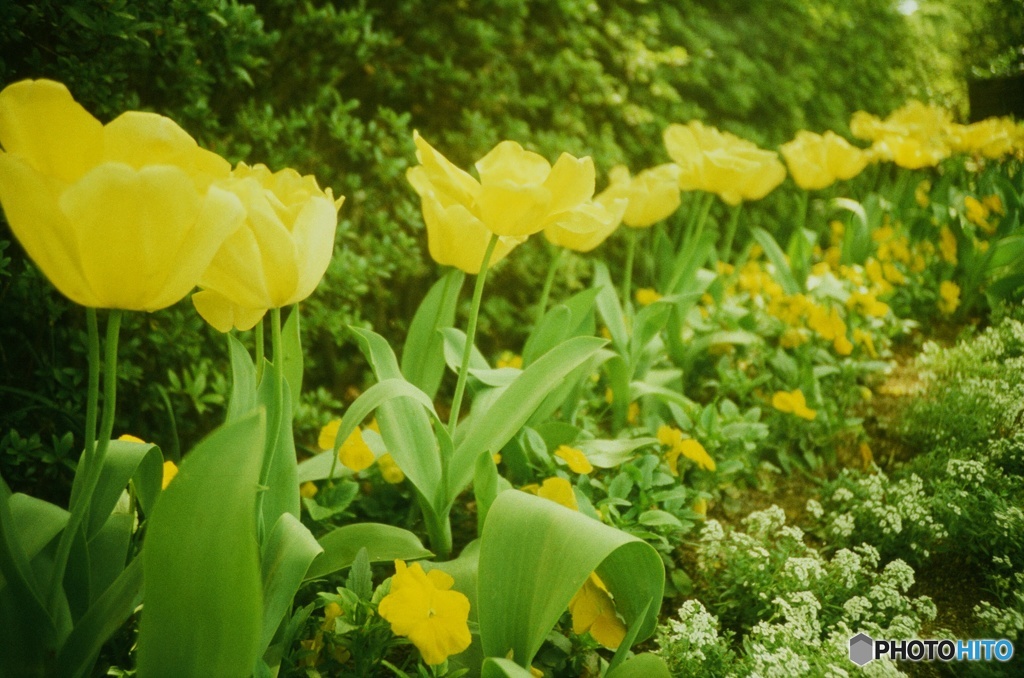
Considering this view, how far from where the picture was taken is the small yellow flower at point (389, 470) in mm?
1661

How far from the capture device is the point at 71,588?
1.06 meters

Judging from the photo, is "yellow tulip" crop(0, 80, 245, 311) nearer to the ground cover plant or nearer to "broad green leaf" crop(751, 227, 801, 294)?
the ground cover plant

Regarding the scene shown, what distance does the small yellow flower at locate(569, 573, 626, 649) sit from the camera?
1.28 metres

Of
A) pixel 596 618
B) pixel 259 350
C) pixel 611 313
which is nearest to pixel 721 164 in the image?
pixel 611 313

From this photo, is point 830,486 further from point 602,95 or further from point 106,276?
point 602,95

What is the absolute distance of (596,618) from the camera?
1.28m

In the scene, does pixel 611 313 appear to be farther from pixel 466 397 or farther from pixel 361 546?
pixel 361 546

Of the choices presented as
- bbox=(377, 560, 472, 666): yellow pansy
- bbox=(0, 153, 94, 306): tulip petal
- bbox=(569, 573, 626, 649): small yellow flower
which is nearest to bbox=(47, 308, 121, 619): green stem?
bbox=(0, 153, 94, 306): tulip petal

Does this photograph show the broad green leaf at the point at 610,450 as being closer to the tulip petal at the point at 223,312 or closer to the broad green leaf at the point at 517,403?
the broad green leaf at the point at 517,403

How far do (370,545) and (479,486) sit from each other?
222 mm

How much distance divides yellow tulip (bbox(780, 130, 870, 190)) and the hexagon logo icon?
2.01 meters


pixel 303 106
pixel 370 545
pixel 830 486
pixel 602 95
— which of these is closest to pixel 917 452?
pixel 830 486

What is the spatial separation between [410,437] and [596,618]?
0.48m

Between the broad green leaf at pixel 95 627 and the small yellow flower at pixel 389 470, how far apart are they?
0.72 metres
